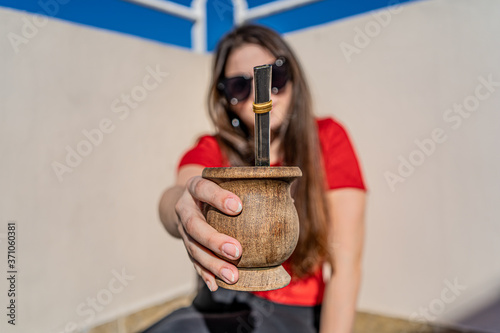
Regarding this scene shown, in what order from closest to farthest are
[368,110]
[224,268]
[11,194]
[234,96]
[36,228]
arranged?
1. [224,268]
2. [234,96]
3. [11,194]
4. [36,228]
5. [368,110]

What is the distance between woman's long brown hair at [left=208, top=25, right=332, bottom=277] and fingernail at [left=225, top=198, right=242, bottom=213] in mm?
675

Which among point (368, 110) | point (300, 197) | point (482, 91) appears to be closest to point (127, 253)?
point (300, 197)

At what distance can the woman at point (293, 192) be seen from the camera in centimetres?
122

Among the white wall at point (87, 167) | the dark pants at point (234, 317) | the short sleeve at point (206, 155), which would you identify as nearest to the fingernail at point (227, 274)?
the dark pants at point (234, 317)

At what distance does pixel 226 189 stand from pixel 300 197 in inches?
26.5

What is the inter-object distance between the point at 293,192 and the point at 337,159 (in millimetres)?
334

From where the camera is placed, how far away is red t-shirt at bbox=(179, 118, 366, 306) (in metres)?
1.39

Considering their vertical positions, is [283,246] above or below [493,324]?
above

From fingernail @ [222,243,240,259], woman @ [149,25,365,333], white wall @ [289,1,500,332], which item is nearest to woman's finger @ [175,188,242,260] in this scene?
fingernail @ [222,243,240,259]

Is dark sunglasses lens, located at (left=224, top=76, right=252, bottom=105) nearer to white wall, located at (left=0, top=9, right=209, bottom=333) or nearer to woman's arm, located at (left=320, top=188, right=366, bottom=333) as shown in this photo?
woman's arm, located at (left=320, top=188, right=366, bottom=333)

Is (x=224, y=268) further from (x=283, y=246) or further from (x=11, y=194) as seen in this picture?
(x=11, y=194)

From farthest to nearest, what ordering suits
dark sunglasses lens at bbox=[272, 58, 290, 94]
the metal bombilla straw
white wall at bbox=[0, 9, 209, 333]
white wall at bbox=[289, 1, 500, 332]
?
white wall at bbox=[289, 1, 500, 332] → white wall at bbox=[0, 9, 209, 333] → dark sunglasses lens at bbox=[272, 58, 290, 94] → the metal bombilla straw

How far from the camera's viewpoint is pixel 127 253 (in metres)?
2.73

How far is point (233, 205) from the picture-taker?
2.03 ft
